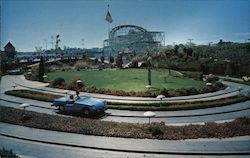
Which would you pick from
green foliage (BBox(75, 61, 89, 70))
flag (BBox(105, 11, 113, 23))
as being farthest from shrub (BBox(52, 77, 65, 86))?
flag (BBox(105, 11, 113, 23))

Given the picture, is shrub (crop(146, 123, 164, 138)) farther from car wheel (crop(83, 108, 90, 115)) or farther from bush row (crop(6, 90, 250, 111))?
car wheel (crop(83, 108, 90, 115))

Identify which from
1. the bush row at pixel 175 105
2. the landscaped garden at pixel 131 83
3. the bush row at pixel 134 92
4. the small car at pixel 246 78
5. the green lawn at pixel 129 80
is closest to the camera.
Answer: the small car at pixel 246 78

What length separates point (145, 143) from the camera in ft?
44.2

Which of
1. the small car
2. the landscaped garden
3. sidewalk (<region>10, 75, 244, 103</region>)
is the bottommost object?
sidewalk (<region>10, 75, 244, 103</region>)

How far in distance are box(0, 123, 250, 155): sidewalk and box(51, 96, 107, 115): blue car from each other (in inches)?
103

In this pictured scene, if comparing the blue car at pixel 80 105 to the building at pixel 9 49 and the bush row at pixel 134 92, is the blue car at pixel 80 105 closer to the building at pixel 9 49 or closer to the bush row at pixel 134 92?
the bush row at pixel 134 92

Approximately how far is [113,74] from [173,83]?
5.70m

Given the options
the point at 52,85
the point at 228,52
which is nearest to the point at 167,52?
the point at 52,85

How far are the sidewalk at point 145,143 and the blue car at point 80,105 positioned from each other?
8.57 feet

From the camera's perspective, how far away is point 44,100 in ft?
67.4

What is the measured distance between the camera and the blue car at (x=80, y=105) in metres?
17.2

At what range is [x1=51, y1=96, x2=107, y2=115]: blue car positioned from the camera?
56.5 feet

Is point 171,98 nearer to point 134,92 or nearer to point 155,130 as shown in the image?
point 134,92

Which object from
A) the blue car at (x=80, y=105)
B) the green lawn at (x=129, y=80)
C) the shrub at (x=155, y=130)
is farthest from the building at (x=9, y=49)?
the shrub at (x=155, y=130)
